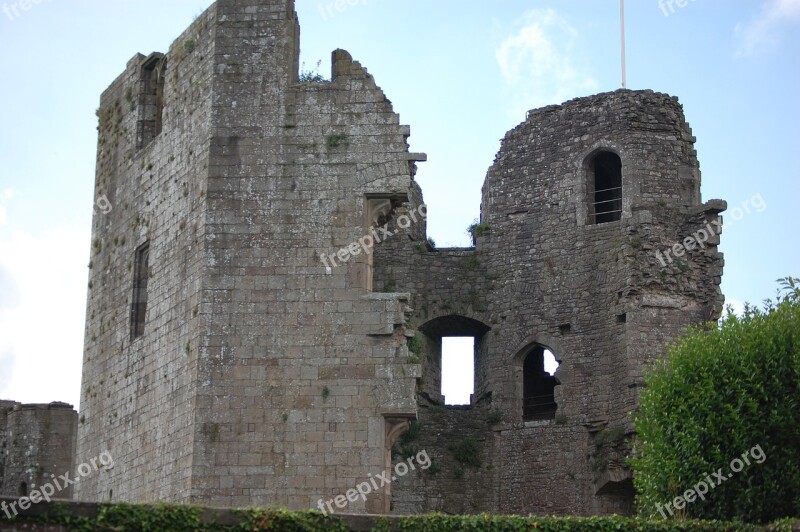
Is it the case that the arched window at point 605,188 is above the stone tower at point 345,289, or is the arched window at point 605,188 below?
above

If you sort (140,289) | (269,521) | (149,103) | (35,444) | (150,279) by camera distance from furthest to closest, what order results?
1. (35,444)
2. (149,103)
3. (140,289)
4. (150,279)
5. (269,521)

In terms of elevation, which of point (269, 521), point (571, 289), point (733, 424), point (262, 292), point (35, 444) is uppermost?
point (571, 289)

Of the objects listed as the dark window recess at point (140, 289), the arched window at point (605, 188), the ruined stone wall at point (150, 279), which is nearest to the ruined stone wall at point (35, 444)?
the ruined stone wall at point (150, 279)

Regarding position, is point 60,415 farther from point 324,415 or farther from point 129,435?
point 324,415

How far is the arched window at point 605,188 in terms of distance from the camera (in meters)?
31.2

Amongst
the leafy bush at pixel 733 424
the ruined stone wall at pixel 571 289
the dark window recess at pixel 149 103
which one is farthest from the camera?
the ruined stone wall at pixel 571 289

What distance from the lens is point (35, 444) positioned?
32938mm

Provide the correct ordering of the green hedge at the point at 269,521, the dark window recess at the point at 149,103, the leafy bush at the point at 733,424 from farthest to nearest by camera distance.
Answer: the dark window recess at the point at 149,103, the leafy bush at the point at 733,424, the green hedge at the point at 269,521

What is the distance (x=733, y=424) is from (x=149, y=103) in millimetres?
11220

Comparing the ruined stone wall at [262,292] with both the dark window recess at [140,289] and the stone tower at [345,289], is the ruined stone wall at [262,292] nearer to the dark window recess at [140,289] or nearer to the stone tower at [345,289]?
the stone tower at [345,289]

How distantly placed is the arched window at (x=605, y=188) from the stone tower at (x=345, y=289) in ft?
0.20

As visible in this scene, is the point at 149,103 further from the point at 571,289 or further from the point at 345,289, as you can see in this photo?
the point at 571,289

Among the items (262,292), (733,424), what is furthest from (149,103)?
(733,424)

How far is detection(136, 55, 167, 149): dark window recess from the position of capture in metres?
25.9
